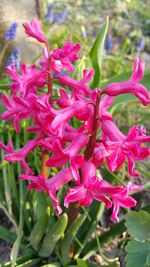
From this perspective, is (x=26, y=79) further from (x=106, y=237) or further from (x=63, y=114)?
(x=106, y=237)

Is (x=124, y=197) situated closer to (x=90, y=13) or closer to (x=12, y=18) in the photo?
(x=12, y=18)

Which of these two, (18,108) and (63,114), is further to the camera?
(18,108)

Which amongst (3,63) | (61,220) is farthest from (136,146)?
(3,63)

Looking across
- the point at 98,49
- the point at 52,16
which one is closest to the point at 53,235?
the point at 98,49

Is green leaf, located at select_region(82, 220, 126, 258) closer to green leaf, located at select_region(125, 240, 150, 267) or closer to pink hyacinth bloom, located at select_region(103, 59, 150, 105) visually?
green leaf, located at select_region(125, 240, 150, 267)

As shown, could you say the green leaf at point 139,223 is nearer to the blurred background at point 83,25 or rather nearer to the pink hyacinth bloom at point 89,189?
the pink hyacinth bloom at point 89,189

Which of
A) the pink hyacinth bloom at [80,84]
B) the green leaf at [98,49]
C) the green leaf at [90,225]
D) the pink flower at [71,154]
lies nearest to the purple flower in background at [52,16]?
the green leaf at [98,49]

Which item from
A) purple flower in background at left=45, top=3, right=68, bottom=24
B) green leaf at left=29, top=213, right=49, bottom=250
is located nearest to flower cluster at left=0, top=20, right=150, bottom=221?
green leaf at left=29, top=213, right=49, bottom=250
